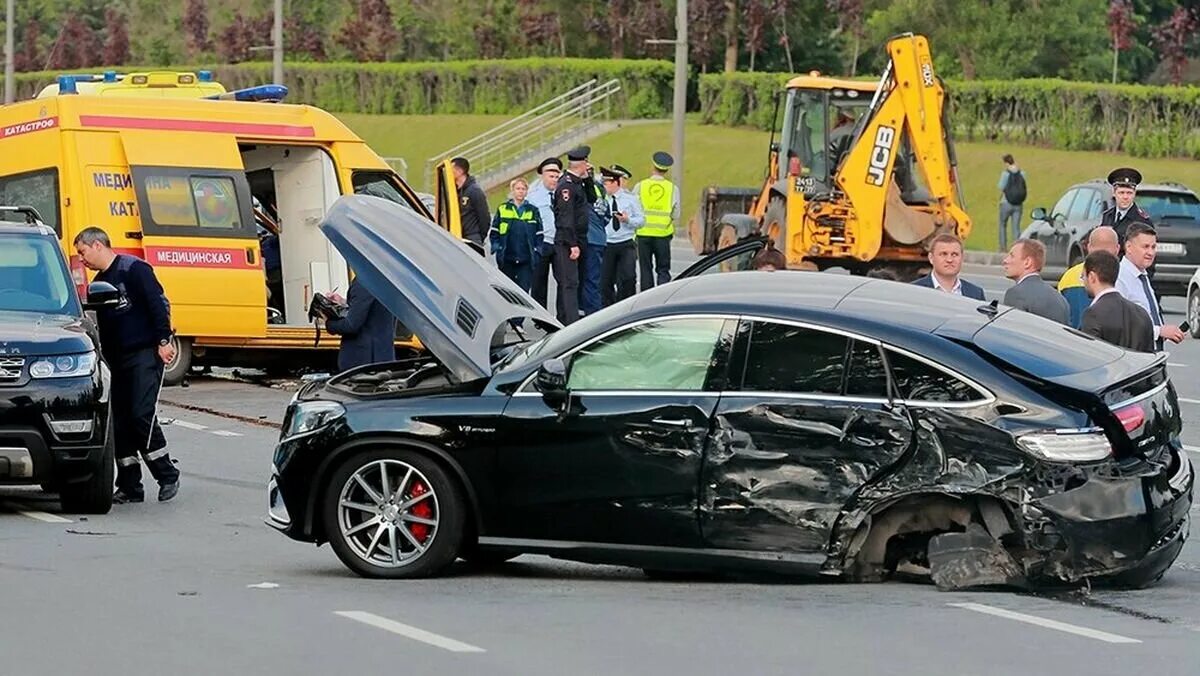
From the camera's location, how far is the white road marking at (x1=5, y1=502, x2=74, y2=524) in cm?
1272

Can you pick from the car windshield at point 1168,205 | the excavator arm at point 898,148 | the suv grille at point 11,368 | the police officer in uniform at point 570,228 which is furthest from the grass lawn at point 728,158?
the suv grille at point 11,368

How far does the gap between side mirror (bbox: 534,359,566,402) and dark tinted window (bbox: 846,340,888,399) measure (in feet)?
4.06

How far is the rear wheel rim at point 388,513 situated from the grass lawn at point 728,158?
32268mm

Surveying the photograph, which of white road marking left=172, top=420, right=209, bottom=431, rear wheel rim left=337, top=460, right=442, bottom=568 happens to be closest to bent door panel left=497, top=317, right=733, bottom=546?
Answer: rear wheel rim left=337, top=460, right=442, bottom=568

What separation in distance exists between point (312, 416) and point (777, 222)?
18.2 meters

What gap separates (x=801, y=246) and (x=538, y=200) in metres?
4.50

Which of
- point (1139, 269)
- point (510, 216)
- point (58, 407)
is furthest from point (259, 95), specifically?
point (1139, 269)

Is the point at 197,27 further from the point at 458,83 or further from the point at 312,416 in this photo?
the point at 312,416

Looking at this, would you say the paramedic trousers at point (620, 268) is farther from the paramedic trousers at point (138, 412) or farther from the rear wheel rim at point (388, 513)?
the rear wheel rim at point (388, 513)

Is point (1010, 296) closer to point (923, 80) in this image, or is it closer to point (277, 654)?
point (277, 654)

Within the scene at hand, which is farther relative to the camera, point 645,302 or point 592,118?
point 592,118

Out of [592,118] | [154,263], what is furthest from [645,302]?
[592,118]

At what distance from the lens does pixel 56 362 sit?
12.8 meters

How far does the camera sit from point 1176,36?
171 feet
